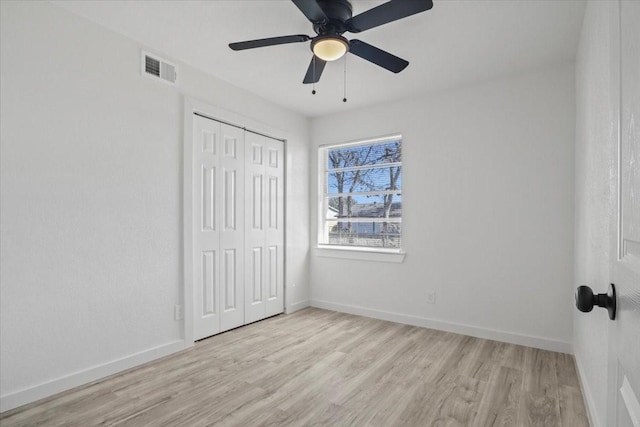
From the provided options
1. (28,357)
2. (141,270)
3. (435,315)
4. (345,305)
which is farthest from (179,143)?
(435,315)

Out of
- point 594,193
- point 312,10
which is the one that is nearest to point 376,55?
point 312,10

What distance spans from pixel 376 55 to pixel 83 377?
3068 millimetres

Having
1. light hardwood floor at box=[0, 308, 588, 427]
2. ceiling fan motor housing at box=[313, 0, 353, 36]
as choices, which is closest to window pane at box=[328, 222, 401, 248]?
light hardwood floor at box=[0, 308, 588, 427]

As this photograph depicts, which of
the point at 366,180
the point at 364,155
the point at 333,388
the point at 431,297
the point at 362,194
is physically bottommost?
the point at 333,388

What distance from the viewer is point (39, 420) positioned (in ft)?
6.48

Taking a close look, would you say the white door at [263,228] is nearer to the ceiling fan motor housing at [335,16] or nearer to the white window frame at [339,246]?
the white window frame at [339,246]

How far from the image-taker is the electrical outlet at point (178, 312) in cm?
302

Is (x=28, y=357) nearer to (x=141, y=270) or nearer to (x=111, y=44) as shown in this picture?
(x=141, y=270)

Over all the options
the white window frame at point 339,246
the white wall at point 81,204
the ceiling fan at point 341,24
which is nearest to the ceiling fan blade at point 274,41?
Answer: the ceiling fan at point 341,24

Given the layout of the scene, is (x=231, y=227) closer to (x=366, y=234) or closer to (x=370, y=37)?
(x=366, y=234)

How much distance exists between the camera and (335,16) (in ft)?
6.84

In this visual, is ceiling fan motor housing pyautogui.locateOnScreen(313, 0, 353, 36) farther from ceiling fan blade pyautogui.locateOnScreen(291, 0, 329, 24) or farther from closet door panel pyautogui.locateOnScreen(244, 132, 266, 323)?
closet door panel pyautogui.locateOnScreen(244, 132, 266, 323)

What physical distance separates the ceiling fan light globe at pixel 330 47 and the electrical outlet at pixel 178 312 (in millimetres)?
2410

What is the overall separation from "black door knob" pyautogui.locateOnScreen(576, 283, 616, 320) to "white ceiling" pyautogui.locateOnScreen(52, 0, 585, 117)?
6.96 feet
